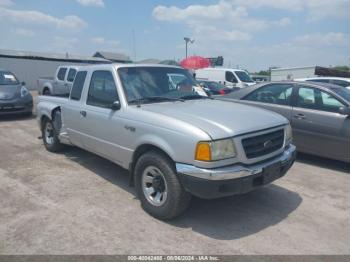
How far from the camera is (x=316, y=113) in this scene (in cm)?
623

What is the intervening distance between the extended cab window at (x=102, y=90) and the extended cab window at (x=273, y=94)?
3562 millimetres

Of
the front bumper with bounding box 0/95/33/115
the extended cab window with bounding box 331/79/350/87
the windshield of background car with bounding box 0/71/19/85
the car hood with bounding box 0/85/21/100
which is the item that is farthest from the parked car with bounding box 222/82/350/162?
the windshield of background car with bounding box 0/71/19/85

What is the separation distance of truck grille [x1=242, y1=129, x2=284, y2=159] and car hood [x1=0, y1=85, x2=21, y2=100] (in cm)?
929

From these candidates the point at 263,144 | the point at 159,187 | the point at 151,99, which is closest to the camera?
the point at 263,144

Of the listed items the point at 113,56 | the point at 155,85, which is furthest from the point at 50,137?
the point at 113,56

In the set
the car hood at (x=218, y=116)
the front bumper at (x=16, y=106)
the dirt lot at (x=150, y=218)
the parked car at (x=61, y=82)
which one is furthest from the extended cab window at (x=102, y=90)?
the parked car at (x=61, y=82)

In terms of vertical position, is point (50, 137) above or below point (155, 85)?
below

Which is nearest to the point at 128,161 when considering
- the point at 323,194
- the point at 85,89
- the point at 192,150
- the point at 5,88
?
the point at 192,150

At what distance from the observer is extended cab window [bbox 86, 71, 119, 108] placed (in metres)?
4.74

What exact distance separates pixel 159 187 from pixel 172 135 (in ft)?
2.34

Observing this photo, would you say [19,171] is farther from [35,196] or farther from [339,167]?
[339,167]

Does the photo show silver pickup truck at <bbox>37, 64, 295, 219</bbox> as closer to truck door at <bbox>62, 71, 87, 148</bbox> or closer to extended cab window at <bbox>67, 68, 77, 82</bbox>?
truck door at <bbox>62, 71, 87, 148</bbox>

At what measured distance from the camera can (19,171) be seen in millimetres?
5742

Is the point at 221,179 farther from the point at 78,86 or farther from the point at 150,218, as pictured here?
the point at 78,86
